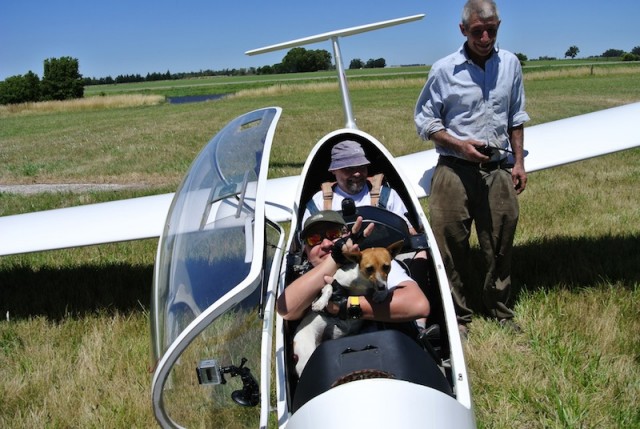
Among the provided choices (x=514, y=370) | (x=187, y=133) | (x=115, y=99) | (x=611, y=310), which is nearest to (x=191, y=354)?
(x=514, y=370)

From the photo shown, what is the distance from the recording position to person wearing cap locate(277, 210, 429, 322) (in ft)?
9.41

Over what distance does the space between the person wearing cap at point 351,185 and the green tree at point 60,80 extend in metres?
80.5

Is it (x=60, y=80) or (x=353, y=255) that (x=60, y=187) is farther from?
(x=60, y=80)

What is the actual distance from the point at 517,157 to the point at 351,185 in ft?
3.95

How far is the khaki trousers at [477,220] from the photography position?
4.21 m

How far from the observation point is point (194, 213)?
9.84 feet

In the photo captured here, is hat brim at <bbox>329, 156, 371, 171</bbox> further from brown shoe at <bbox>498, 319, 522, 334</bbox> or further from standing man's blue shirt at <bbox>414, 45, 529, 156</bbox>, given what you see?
brown shoe at <bbox>498, 319, 522, 334</bbox>

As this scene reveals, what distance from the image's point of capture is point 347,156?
4.09 metres

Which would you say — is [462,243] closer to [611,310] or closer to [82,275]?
[611,310]

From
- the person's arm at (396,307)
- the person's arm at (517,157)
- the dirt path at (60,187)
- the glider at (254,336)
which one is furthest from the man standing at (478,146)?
the dirt path at (60,187)

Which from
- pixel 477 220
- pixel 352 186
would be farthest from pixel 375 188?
pixel 477 220

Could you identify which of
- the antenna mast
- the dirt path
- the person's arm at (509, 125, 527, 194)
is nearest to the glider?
the person's arm at (509, 125, 527, 194)

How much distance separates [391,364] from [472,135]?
210 cm

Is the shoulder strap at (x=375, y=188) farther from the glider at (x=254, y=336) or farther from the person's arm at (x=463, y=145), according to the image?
the person's arm at (x=463, y=145)
